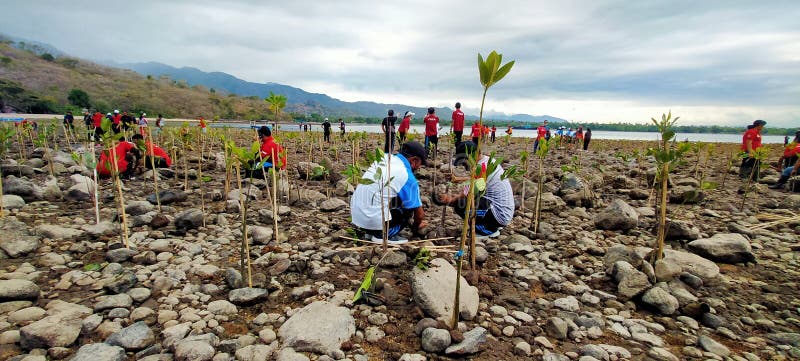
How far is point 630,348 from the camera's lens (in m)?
2.57

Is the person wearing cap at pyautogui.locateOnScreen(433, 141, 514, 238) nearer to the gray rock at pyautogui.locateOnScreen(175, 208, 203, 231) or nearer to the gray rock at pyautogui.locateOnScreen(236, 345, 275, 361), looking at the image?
the gray rock at pyautogui.locateOnScreen(236, 345, 275, 361)

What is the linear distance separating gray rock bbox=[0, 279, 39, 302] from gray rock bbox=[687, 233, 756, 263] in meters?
6.86

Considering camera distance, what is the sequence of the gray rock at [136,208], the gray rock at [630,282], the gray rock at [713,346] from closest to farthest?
the gray rock at [713,346], the gray rock at [630,282], the gray rock at [136,208]

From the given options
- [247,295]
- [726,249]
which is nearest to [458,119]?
[726,249]

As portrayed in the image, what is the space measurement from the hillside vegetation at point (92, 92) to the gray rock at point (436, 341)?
80813 millimetres

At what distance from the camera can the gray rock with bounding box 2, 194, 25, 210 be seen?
4.95 m

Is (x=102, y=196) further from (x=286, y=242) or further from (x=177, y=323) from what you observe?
(x=177, y=323)

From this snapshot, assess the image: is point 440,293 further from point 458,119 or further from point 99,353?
point 458,119

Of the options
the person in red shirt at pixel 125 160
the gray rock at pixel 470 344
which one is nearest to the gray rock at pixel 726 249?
the gray rock at pixel 470 344

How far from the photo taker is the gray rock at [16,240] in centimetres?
350

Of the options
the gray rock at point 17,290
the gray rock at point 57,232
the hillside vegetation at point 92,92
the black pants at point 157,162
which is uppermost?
the hillside vegetation at point 92,92

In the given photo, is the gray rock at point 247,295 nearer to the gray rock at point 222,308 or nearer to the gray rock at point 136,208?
the gray rock at point 222,308

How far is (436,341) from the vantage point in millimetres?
2455

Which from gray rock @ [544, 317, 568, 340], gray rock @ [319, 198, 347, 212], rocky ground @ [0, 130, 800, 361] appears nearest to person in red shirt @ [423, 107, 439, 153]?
gray rock @ [319, 198, 347, 212]
